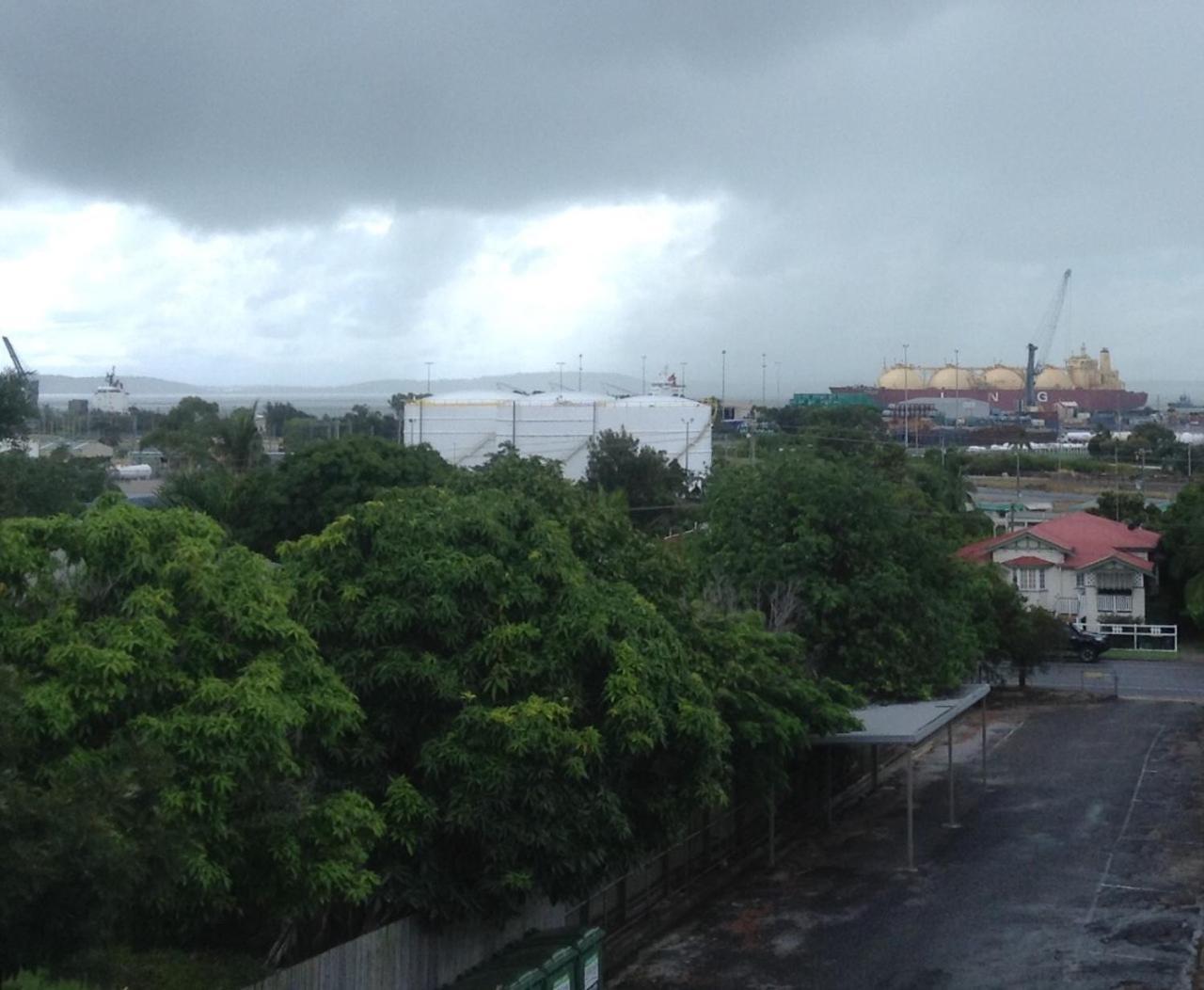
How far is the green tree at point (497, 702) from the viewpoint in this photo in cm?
1522

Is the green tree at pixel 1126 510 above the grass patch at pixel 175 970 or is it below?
above

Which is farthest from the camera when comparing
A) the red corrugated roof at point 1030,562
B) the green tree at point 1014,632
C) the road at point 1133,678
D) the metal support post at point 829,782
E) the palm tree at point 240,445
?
the palm tree at point 240,445

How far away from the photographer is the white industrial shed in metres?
81.8

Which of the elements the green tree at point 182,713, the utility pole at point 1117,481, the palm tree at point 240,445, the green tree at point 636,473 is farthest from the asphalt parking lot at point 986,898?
the palm tree at point 240,445

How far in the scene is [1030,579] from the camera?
55.0 meters

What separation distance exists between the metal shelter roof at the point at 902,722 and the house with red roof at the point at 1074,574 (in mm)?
28535

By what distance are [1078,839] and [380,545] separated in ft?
45.6

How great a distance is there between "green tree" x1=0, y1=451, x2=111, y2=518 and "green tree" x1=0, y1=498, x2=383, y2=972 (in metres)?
25.2

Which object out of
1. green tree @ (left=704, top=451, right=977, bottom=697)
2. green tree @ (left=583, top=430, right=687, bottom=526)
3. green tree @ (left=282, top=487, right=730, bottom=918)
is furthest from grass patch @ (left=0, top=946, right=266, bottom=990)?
green tree @ (left=583, top=430, right=687, bottom=526)

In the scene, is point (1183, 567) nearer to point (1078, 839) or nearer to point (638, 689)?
point (1078, 839)

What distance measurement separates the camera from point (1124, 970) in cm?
1792

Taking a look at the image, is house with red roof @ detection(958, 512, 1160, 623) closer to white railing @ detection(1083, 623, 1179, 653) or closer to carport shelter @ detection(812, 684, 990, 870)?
white railing @ detection(1083, 623, 1179, 653)

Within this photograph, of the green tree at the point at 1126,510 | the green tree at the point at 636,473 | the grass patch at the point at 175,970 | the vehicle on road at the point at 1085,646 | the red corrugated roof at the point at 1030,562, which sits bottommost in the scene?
the vehicle on road at the point at 1085,646

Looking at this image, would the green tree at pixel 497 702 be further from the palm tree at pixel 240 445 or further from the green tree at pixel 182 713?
the palm tree at pixel 240 445
